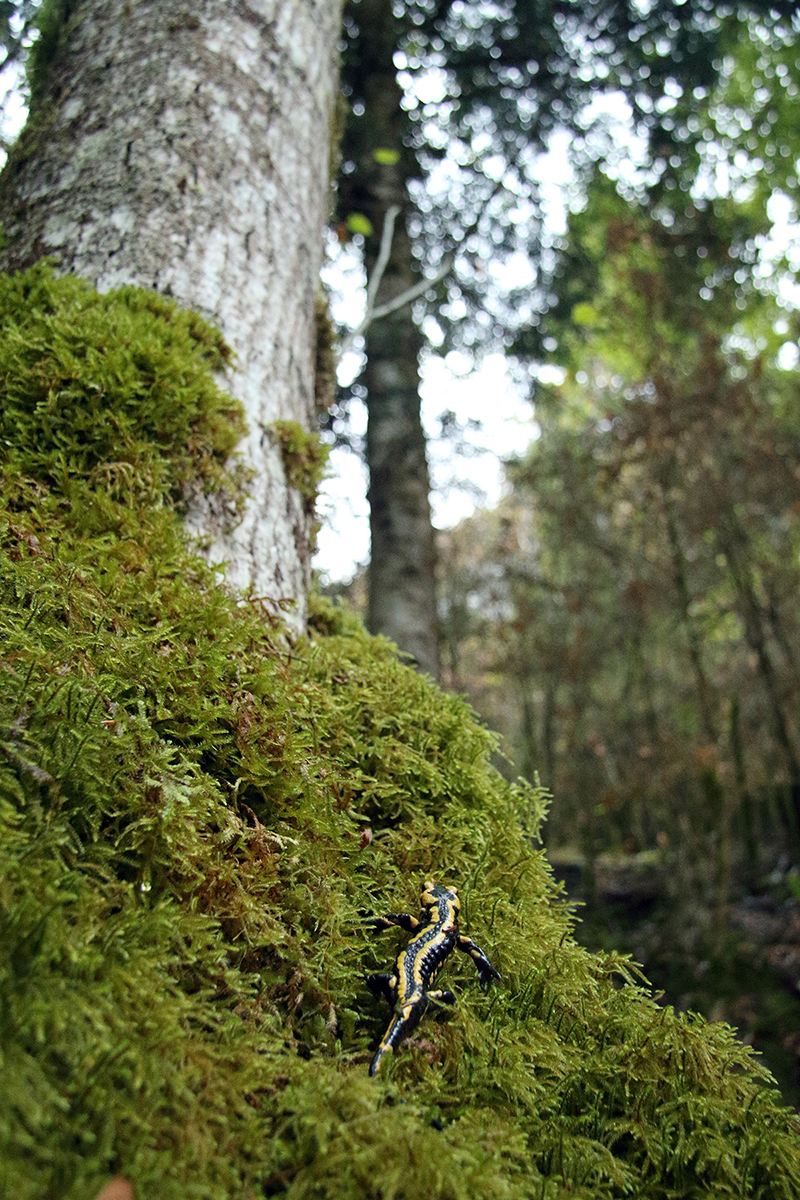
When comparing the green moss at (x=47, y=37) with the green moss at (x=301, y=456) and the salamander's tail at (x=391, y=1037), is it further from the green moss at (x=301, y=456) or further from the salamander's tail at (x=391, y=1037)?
the salamander's tail at (x=391, y=1037)

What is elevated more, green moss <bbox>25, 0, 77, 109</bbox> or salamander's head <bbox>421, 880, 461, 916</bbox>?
green moss <bbox>25, 0, 77, 109</bbox>

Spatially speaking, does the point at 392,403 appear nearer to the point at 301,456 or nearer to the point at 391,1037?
the point at 301,456

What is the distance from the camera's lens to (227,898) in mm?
1238

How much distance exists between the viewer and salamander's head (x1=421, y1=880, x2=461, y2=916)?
1.50m

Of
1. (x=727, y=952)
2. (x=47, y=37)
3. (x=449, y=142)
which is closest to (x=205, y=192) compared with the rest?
(x=47, y=37)

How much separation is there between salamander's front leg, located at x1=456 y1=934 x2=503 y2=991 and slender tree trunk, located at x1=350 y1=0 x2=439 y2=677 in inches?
151

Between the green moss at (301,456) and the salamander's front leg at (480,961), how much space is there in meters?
1.54

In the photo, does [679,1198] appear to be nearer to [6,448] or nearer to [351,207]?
[6,448]

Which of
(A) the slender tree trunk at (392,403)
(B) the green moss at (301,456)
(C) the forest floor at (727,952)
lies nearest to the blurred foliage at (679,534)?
(C) the forest floor at (727,952)

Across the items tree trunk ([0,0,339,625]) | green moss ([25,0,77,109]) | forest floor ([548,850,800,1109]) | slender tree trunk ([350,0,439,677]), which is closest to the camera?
tree trunk ([0,0,339,625])

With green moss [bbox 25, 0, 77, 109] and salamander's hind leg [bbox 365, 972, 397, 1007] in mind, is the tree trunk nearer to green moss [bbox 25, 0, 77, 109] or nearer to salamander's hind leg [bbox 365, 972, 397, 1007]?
green moss [bbox 25, 0, 77, 109]

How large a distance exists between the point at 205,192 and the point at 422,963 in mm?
2444

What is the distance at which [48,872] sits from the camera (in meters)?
1.01

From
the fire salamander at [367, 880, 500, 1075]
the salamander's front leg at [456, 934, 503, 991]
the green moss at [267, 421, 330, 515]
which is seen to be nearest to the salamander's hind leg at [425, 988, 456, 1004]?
the fire salamander at [367, 880, 500, 1075]
